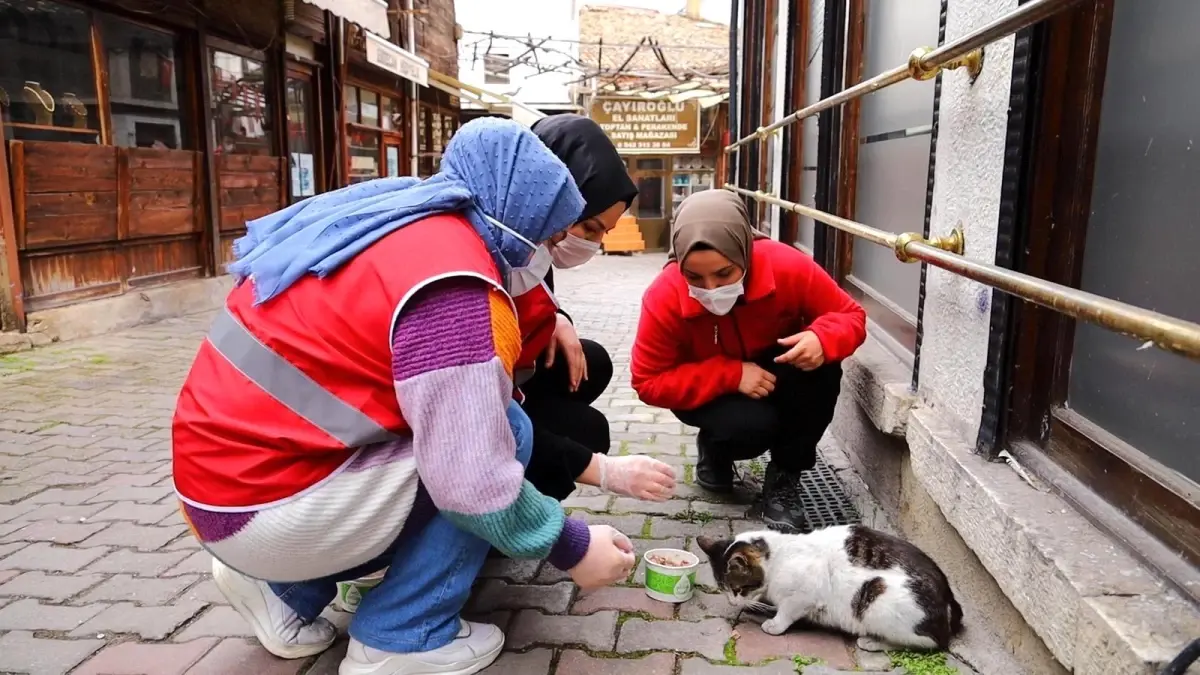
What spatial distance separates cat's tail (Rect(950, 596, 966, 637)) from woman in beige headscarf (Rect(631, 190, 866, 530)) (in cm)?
→ 79

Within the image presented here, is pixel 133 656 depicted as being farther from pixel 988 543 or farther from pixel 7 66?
pixel 7 66

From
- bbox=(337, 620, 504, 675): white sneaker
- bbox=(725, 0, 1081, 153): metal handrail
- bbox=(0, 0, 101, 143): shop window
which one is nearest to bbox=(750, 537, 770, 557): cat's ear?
bbox=(337, 620, 504, 675): white sneaker

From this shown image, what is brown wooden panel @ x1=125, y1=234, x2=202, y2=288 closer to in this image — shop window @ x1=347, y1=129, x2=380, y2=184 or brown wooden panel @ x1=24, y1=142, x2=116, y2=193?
brown wooden panel @ x1=24, y1=142, x2=116, y2=193

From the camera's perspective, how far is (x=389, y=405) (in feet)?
5.56

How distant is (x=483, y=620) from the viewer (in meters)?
2.29

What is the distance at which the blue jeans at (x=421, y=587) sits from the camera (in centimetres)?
190

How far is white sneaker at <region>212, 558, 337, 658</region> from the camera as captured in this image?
6.86ft

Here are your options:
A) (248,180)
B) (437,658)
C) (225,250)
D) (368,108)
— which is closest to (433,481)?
(437,658)

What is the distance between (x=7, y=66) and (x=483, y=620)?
6177 millimetres

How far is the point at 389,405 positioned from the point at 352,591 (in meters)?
0.90

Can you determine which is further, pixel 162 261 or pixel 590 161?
pixel 162 261

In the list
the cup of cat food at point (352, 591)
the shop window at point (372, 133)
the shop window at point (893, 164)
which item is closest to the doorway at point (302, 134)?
the shop window at point (372, 133)

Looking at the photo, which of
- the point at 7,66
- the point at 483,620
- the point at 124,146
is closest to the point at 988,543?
the point at 483,620

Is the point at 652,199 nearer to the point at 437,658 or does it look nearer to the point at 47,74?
the point at 47,74
